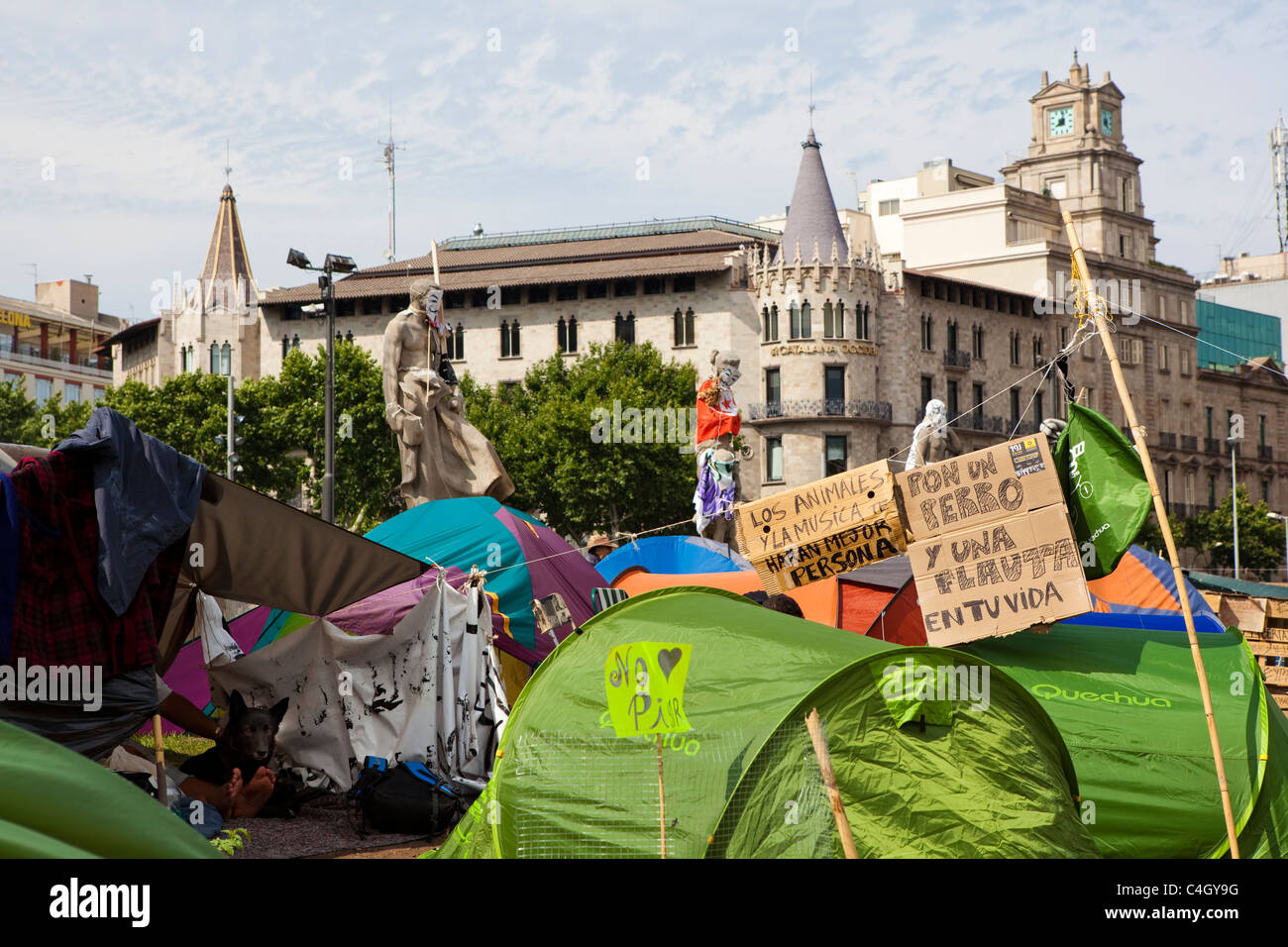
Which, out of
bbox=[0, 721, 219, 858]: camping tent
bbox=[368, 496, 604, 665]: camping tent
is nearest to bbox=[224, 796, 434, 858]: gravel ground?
bbox=[368, 496, 604, 665]: camping tent

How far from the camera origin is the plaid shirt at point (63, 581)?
8.51 metres

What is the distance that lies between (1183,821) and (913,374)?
66916 millimetres

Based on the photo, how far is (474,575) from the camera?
1231cm

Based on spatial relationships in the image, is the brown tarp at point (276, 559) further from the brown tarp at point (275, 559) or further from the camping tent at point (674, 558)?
the camping tent at point (674, 558)

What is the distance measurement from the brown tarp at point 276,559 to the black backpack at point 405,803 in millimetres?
1368

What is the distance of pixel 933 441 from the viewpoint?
56.0ft

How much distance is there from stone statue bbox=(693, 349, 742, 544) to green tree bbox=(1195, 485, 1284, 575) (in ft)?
230

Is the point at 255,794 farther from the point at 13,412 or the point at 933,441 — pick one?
the point at 13,412

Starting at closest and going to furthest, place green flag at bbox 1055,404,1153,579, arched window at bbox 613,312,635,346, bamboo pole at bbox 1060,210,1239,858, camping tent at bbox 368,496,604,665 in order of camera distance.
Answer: bamboo pole at bbox 1060,210,1239,858 → green flag at bbox 1055,404,1153,579 → camping tent at bbox 368,496,604,665 → arched window at bbox 613,312,635,346

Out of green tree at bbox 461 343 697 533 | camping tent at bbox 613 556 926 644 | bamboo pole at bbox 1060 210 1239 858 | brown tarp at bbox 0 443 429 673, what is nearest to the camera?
bamboo pole at bbox 1060 210 1239 858

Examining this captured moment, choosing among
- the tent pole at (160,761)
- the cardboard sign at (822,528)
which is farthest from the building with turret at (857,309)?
the tent pole at (160,761)

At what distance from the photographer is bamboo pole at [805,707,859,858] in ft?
23.2

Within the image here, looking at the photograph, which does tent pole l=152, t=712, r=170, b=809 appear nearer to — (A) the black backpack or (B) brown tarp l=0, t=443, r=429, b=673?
(B) brown tarp l=0, t=443, r=429, b=673
